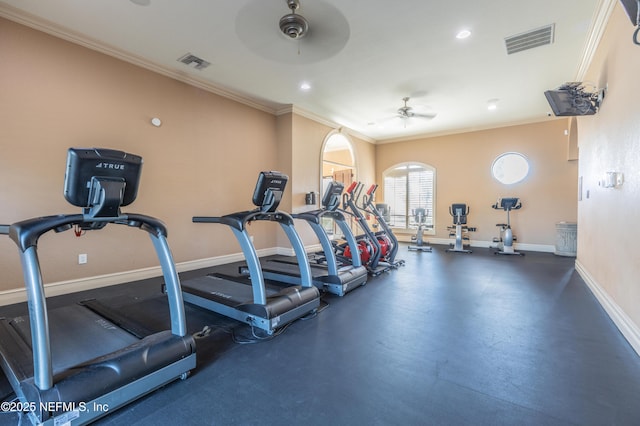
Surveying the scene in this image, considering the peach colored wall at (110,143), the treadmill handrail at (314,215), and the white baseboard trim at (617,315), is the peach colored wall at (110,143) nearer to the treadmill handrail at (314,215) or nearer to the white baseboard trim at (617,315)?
the treadmill handrail at (314,215)

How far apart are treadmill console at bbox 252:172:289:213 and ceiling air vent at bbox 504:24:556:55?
3.56 meters

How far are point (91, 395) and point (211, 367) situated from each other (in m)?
0.71

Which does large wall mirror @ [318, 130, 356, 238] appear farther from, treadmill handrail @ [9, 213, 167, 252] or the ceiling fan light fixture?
treadmill handrail @ [9, 213, 167, 252]

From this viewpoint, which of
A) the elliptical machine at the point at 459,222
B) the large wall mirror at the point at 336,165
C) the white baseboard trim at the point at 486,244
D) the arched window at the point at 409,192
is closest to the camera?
the white baseboard trim at the point at 486,244

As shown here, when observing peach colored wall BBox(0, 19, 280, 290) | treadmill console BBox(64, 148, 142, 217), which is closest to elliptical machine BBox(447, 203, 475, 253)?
peach colored wall BBox(0, 19, 280, 290)

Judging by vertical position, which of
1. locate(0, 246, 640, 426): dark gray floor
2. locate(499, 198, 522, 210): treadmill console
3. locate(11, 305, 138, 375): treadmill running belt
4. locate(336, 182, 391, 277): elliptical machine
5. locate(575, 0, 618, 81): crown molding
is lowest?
locate(0, 246, 640, 426): dark gray floor

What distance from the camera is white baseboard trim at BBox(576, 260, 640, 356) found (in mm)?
2263

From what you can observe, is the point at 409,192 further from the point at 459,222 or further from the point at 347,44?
the point at 347,44

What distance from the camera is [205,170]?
16.9 ft

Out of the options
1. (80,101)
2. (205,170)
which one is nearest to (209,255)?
(205,170)

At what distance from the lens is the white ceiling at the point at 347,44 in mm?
3119

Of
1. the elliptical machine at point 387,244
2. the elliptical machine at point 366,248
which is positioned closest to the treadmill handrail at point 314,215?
the elliptical machine at point 366,248

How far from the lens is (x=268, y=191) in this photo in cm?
270

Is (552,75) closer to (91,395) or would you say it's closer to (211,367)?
(211,367)
